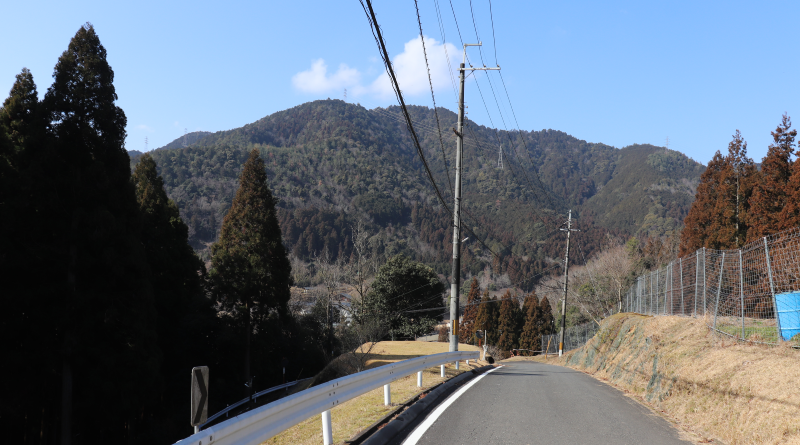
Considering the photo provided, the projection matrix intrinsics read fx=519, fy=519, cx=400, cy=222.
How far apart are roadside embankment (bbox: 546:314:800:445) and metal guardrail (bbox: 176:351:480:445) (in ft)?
14.7

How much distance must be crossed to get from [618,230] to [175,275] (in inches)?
5695

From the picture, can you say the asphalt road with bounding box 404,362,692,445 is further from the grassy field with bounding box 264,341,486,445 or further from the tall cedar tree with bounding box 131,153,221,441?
the tall cedar tree with bounding box 131,153,221,441

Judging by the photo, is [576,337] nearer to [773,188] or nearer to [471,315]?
[773,188]

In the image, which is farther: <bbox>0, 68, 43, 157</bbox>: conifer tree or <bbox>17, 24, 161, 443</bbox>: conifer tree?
<bbox>0, 68, 43, 157</bbox>: conifer tree

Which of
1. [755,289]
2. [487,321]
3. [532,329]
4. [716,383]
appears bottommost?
[532,329]

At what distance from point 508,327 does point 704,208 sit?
3379 centimetres

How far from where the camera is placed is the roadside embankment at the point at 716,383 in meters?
6.15

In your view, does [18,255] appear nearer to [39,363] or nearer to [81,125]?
[39,363]

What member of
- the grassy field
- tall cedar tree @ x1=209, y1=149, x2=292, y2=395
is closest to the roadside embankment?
the grassy field

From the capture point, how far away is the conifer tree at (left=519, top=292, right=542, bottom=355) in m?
66.6

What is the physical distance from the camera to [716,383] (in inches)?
316

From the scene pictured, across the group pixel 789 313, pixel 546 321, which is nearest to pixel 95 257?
pixel 789 313

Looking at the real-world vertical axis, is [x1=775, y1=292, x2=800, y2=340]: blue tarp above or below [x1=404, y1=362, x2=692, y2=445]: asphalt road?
above

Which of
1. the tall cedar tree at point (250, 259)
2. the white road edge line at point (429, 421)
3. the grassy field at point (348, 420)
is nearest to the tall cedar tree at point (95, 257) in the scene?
the tall cedar tree at point (250, 259)
